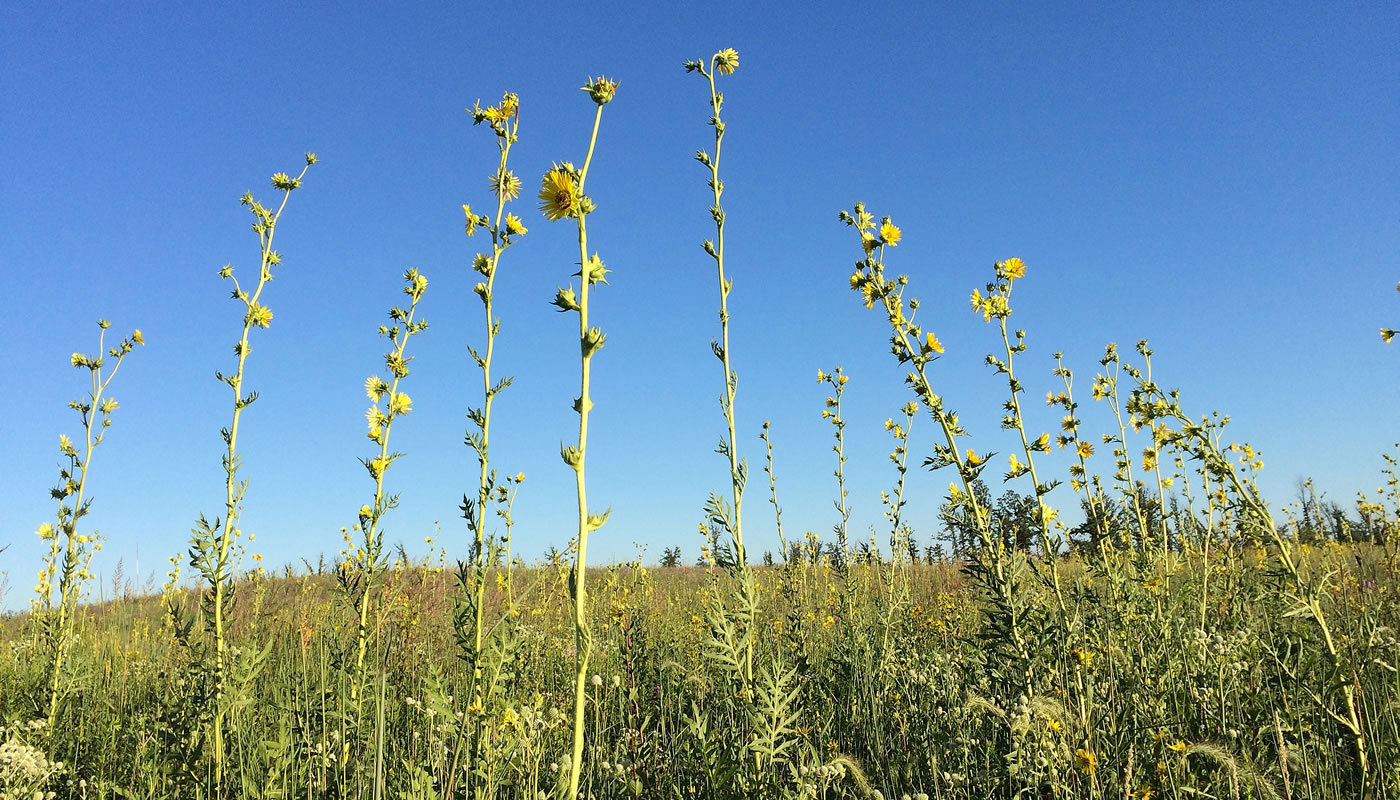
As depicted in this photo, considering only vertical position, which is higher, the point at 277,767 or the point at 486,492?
the point at 486,492

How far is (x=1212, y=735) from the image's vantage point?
8.63ft

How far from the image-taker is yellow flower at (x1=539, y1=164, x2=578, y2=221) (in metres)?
1.59

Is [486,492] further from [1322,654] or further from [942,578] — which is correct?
[942,578]

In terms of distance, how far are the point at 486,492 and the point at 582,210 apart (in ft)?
5.62

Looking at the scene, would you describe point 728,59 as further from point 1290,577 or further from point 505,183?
point 1290,577

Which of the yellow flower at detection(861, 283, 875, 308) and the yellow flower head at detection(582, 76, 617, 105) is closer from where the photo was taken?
the yellow flower head at detection(582, 76, 617, 105)

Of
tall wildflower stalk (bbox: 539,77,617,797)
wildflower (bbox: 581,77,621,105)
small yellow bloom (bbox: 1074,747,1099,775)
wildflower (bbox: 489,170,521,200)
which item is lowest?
small yellow bloom (bbox: 1074,747,1099,775)

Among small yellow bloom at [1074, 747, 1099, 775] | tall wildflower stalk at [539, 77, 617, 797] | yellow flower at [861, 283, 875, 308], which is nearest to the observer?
tall wildflower stalk at [539, 77, 617, 797]

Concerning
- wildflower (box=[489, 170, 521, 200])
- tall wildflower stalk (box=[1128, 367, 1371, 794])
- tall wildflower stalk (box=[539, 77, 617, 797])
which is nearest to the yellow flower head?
tall wildflower stalk (box=[539, 77, 617, 797])

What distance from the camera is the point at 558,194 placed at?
70.8 inches

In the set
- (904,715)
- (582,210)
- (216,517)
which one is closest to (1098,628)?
(904,715)

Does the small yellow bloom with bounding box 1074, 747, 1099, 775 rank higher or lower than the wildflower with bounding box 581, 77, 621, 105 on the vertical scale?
lower

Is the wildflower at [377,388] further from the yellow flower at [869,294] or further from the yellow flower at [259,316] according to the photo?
the yellow flower at [869,294]

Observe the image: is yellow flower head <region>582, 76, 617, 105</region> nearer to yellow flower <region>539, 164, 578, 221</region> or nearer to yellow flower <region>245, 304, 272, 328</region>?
yellow flower <region>539, 164, 578, 221</region>
